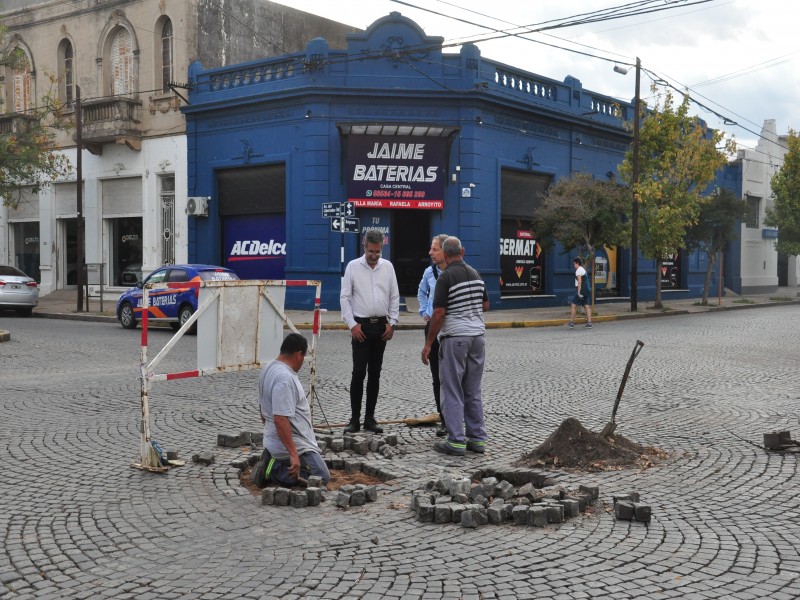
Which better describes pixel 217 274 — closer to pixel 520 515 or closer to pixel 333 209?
pixel 333 209

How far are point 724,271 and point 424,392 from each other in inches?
1327

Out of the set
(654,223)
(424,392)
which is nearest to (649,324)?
(654,223)

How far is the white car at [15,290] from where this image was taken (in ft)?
77.3

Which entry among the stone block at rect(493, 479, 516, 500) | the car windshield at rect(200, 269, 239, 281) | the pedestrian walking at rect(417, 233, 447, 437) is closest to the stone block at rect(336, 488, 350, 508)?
the stone block at rect(493, 479, 516, 500)

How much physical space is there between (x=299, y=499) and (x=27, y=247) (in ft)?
101

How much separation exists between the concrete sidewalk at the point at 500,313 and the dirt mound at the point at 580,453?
43.7 ft

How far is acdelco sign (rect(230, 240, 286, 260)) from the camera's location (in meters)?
25.0

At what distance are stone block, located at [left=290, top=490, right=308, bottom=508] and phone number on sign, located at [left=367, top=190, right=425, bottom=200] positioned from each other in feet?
63.1

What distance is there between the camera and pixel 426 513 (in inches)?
197

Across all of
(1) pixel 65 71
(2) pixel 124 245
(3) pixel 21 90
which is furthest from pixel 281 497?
(3) pixel 21 90

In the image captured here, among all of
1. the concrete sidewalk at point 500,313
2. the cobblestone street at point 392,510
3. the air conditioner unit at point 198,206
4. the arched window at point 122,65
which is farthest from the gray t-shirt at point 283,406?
the arched window at point 122,65

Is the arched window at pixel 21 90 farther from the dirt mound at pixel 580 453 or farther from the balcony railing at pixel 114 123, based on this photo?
the dirt mound at pixel 580 453

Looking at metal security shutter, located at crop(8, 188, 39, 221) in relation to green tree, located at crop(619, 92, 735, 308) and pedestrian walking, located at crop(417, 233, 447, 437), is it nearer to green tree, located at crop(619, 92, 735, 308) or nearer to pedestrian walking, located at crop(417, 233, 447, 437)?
green tree, located at crop(619, 92, 735, 308)

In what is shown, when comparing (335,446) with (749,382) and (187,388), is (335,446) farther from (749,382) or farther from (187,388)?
(749,382)
